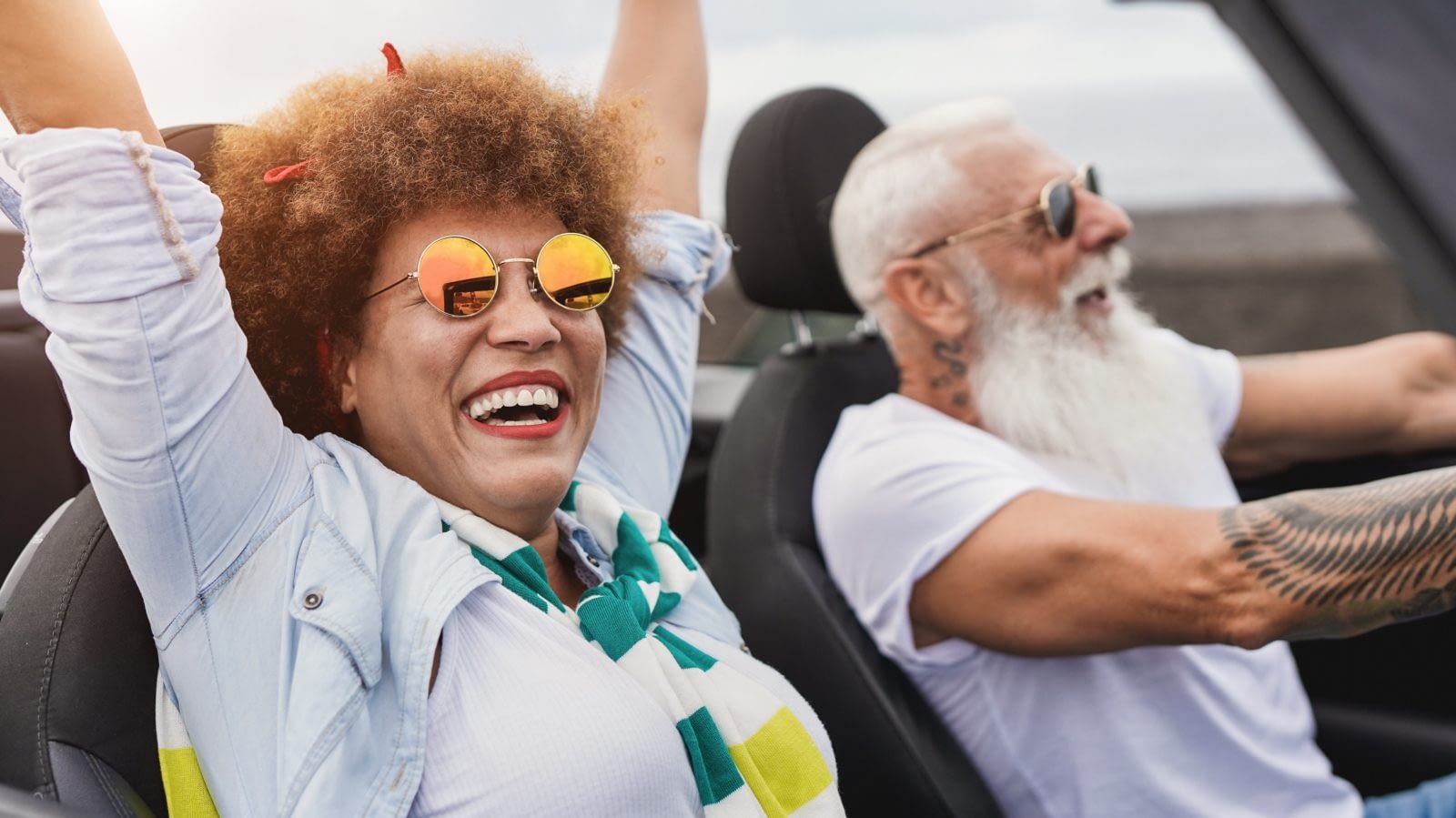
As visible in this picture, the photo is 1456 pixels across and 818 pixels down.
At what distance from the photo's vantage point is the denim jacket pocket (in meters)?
1.16

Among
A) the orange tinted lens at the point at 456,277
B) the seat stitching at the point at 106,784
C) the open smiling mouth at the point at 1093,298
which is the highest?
the orange tinted lens at the point at 456,277

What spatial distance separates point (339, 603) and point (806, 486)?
107cm

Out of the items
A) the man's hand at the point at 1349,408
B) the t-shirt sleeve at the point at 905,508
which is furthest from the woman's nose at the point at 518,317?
the man's hand at the point at 1349,408

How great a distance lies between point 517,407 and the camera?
1384 mm

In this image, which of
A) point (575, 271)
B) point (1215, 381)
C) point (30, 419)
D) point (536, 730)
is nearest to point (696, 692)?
point (536, 730)

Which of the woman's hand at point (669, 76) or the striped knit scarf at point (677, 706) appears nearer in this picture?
the striped knit scarf at point (677, 706)

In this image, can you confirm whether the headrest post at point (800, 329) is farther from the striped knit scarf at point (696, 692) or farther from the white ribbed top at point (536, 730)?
the white ribbed top at point (536, 730)

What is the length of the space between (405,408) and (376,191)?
0.23 m

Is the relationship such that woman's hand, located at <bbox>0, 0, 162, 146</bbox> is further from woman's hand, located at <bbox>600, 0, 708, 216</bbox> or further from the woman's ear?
woman's hand, located at <bbox>600, 0, 708, 216</bbox>

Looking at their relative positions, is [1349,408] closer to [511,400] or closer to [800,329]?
[800,329]

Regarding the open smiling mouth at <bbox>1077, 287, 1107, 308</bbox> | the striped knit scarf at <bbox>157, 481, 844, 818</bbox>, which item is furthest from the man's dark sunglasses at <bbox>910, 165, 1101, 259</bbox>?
the striped knit scarf at <bbox>157, 481, 844, 818</bbox>

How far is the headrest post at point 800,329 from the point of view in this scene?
2334 millimetres

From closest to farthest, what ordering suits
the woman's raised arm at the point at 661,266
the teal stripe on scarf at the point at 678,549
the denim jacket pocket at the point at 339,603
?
the denim jacket pocket at the point at 339,603, the teal stripe on scarf at the point at 678,549, the woman's raised arm at the point at 661,266

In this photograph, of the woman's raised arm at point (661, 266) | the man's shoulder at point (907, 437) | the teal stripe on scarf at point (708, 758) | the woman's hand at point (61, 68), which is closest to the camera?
the woman's hand at point (61, 68)
